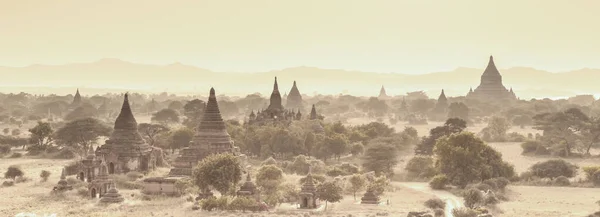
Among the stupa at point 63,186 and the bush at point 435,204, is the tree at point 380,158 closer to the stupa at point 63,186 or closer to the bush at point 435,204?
the bush at point 435,204

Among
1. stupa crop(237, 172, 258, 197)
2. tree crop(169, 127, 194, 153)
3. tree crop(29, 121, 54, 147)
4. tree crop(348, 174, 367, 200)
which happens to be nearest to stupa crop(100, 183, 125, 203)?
stupa crop(237, 172, 258, 197)

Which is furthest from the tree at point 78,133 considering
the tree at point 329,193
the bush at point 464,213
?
the bush at point 464,213

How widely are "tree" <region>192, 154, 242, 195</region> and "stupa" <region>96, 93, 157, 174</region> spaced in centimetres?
1297

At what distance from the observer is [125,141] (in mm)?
59625

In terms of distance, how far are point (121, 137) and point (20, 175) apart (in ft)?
25.4

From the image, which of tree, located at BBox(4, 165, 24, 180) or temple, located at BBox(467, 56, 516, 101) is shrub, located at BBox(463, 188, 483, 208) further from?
temple, located at BBox(467, 56, 516, 101)

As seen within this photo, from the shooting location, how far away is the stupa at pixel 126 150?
5866cm

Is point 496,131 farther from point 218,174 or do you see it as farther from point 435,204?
point 218,174

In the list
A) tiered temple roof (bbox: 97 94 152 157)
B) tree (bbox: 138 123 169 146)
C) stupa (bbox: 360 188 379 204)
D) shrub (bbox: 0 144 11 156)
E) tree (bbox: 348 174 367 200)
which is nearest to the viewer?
stupa (bbox: 360 188 379 204)

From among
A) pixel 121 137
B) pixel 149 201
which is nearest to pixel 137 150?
pixel 121 137

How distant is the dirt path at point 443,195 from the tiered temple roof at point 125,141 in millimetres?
19816

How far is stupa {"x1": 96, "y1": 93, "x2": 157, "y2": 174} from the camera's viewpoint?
5866 centimetres

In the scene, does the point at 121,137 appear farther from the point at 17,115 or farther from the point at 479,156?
the point at 17,115

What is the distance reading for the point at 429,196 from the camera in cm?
4991
